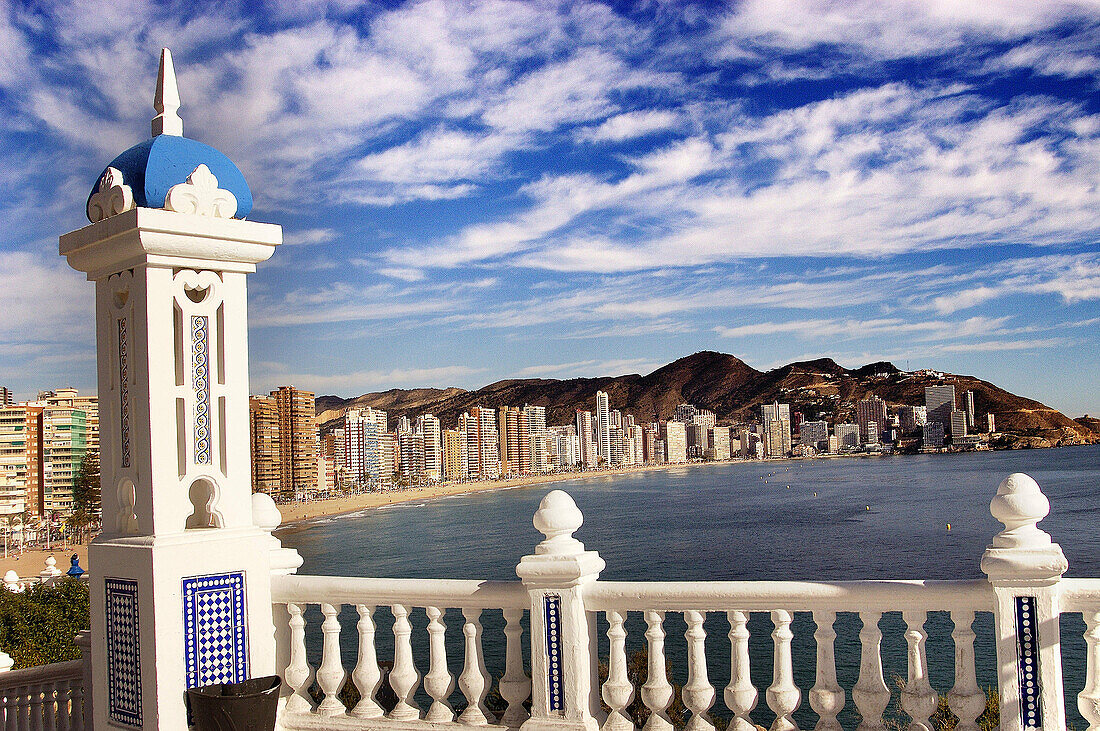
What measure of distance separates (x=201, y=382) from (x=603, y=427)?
153 metres

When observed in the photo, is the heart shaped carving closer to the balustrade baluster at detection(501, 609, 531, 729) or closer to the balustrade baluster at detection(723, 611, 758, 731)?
the balustrade baluster at detection(501, 609, 531, 729)

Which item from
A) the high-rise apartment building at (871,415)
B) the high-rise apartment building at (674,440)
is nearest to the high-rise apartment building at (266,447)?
the high-rise apartment building at (674,440)

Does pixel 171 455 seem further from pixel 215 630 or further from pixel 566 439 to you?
pixel 566 439

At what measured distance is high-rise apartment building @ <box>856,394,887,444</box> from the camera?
5541 inches

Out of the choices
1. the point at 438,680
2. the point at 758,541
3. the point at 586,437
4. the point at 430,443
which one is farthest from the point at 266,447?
the point at 438,680

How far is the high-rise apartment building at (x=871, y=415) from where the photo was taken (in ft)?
462

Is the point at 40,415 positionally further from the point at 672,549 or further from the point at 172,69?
the point at 172,69

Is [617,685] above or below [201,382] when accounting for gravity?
below

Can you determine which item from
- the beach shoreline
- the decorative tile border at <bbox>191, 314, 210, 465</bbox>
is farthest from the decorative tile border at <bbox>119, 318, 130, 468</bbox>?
the beach shoreline

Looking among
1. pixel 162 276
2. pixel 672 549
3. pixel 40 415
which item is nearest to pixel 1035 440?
pixel 672 549

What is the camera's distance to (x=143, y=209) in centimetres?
357

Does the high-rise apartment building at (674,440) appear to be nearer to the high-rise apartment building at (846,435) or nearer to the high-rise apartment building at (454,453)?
the high-rise apartment building at (846,435)

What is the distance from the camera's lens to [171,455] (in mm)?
A: 3684

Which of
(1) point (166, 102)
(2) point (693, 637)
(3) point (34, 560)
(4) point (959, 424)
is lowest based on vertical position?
(3) point (34, 560)
